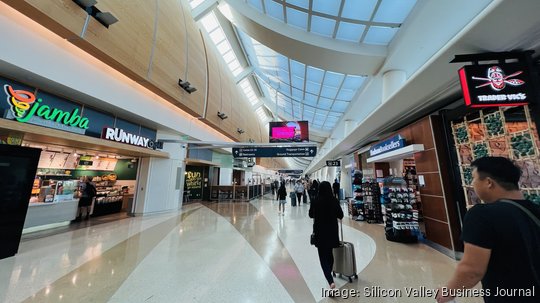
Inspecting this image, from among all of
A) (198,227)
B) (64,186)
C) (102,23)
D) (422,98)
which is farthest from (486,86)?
(64,186)

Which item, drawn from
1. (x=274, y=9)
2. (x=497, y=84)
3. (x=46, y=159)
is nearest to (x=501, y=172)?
(x=497, y=84)

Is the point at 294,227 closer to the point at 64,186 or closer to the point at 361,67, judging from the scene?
the point at 361,67

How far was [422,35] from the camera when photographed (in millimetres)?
3938

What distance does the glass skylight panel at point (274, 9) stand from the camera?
203 inches

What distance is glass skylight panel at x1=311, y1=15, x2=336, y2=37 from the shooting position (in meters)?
4.89

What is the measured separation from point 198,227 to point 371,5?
289 inches

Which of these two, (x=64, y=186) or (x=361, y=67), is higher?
(x=361, y=67)

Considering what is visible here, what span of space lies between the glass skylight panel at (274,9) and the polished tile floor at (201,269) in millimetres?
5966

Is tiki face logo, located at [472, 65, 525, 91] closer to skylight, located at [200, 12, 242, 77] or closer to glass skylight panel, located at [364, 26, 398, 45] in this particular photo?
glass skylight panel, located at [364, 26, 398, 45]

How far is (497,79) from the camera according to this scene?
268 centimetres

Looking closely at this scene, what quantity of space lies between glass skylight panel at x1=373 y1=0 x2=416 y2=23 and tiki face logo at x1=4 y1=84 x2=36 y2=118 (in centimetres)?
793

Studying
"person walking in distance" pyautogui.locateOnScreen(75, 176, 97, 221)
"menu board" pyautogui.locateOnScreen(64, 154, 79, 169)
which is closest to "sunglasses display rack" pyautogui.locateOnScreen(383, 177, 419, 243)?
"person walking in distance" pyautogui.locateOnScreen(75, 176, 97, 221)

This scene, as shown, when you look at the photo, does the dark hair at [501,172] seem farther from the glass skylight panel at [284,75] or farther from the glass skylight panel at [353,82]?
the glass skylight panel at [284,75]

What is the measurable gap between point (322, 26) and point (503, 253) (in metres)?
5.58
